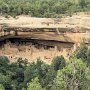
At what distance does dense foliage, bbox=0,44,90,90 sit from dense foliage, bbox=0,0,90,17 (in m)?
2.39

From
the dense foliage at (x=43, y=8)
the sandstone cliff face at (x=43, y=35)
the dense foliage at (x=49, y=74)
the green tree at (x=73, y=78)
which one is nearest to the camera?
the green tree at (x=73, y=78)

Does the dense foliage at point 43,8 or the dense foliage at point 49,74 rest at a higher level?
the dense foliage at point 43,8

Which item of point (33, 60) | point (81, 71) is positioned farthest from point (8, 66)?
point (81, 71)

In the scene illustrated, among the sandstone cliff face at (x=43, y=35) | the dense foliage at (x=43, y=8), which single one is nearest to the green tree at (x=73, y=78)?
the sandstone cliff face at (x=43, y=35)

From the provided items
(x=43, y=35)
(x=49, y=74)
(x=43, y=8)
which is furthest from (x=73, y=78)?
(x=43, y=8)

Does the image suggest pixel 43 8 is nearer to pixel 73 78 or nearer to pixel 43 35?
pixel 43 35

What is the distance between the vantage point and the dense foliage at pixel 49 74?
23656 mm

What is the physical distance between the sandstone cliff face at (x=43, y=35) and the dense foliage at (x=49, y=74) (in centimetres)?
89

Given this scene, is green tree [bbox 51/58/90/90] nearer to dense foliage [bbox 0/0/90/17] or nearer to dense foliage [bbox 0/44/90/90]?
dense foliage [bbox 0/44/90/90]

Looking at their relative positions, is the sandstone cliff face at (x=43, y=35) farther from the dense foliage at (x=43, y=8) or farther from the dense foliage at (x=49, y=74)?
the dense foliage at (x=49, y=74)

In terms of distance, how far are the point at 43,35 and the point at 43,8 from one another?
72.9 inches

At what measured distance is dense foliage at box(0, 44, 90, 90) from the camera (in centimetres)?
2366

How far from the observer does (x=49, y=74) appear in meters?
27.0

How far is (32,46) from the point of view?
104ft
